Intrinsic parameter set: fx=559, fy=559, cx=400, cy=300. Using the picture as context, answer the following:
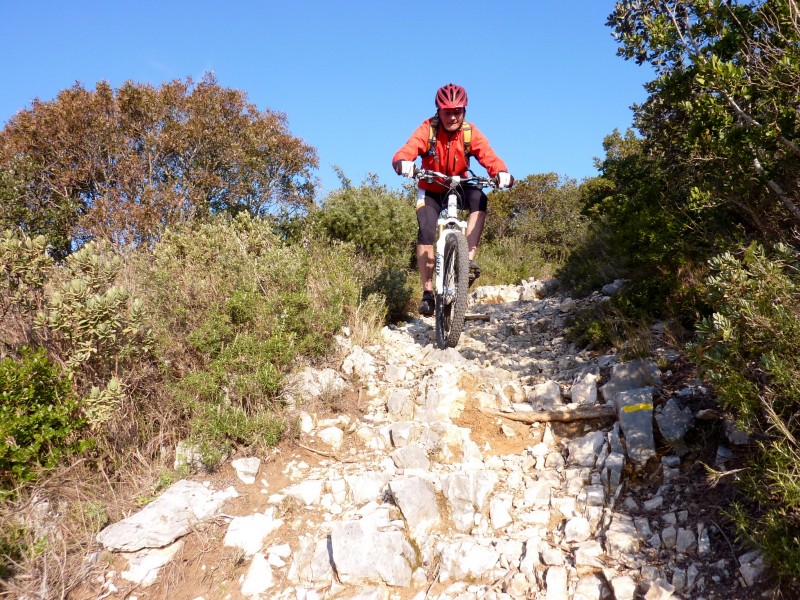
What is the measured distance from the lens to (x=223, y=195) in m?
10.8

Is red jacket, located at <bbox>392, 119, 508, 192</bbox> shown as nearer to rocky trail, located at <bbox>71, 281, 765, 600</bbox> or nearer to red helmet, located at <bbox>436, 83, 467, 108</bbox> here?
red helmet, located at <bbox>436, 83, 467, 108</bbox>

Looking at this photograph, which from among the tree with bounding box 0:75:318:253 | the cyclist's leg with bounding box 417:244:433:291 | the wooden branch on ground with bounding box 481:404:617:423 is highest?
the tree with bounding box 0:75:318:253

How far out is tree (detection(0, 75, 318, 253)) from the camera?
382 inches

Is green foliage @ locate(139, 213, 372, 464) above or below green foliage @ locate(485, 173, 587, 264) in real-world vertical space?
below

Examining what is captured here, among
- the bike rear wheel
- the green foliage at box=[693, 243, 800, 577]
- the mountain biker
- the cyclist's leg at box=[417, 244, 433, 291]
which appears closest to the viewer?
the green foliage at box=[693, 243, 800, 577]

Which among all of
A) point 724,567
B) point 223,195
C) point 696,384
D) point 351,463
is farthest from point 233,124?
point 724,567

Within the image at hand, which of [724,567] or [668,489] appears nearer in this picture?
[724,567]

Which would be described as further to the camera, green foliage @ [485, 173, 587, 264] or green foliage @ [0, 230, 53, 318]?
green foliage @ [485, 173, 587, 264]

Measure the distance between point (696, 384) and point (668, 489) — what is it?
0.95 meters

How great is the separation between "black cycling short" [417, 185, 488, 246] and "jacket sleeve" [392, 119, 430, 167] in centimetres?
43

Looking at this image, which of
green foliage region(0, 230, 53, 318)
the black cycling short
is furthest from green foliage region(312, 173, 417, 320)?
green foliage region(0, 230, 53, 318)

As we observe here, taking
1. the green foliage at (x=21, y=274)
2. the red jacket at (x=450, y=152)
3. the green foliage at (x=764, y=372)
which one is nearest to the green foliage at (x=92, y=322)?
the green foliage at (x=21, y=274)

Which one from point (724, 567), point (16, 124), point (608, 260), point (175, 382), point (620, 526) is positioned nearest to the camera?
point (724, 567)

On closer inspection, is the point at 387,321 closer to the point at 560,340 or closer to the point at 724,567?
the point at 560,340
